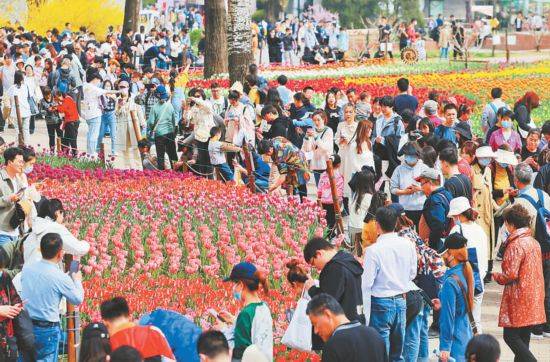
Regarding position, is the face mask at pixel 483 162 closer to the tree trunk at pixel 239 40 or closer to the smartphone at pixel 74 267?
the smartphone at pixel 74 267

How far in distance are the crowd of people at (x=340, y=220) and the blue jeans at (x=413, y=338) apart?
0.01 meters

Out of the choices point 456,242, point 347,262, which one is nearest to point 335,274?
point 347,262

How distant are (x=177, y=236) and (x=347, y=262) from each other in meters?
5.20

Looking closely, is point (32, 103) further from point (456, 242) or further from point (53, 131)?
point (456, 242)

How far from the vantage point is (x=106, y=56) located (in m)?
38.4

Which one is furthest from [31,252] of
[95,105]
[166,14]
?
[166,14]

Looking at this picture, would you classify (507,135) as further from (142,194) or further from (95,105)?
(95,105)

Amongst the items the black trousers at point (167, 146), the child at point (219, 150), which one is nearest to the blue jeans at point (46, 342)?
the child at point (219, 150)

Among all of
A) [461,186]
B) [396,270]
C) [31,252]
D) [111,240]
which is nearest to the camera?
[396,270]

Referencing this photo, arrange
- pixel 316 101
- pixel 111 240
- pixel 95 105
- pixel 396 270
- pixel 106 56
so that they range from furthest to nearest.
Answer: pixel 106 56, pixel 316 101, pixel 95 105, pixel 111 240, pixel 396 270

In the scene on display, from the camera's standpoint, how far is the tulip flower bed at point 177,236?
12.7m

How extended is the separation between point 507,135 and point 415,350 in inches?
284

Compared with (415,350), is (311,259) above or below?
above

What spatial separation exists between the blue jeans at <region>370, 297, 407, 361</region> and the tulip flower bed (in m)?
0.64
